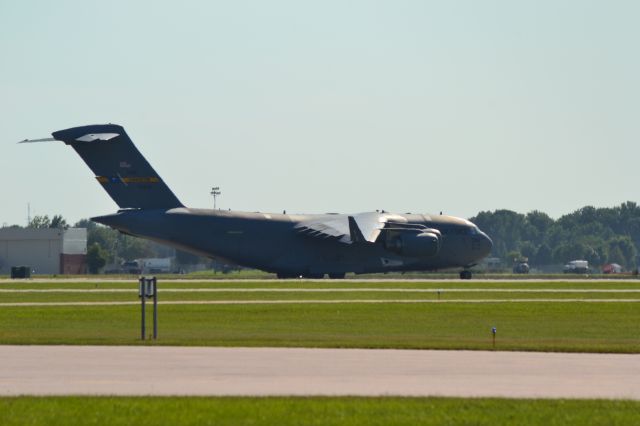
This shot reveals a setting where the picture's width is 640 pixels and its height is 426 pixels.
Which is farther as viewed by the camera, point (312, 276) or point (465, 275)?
point (465, 275)

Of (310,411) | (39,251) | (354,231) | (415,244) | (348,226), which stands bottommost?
(310,411)

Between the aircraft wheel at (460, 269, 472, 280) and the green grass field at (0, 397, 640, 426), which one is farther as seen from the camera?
the aircraft wheel at (460, 269, 472, 280)

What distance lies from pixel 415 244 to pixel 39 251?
60.3 metres

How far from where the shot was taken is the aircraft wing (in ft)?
255

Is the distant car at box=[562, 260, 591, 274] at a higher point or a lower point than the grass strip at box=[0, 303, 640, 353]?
higher

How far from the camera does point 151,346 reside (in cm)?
2862

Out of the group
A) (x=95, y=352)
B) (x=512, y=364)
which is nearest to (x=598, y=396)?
(x=512, y=364)

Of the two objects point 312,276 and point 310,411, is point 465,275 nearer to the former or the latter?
point 312,276

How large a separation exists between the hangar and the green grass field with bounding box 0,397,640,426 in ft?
369

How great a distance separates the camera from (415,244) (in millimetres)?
81375

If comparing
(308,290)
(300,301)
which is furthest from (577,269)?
(300,301)

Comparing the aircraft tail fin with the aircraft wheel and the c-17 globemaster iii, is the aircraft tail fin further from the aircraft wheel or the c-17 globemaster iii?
the aircraft wheel

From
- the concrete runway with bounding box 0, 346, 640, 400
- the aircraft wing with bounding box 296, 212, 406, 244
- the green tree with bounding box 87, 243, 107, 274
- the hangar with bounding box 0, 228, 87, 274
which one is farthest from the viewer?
the green tree with bounding box 87, 243, 107, 274

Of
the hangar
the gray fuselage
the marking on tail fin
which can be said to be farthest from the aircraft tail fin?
the hangar
